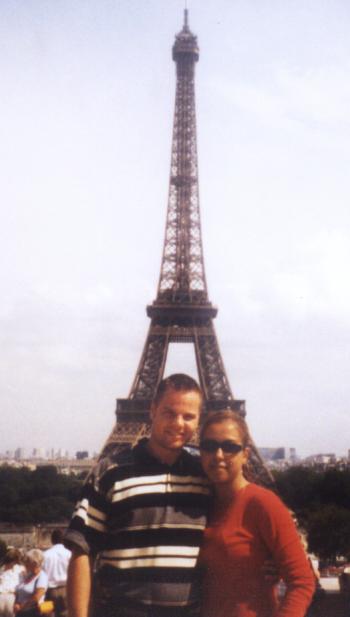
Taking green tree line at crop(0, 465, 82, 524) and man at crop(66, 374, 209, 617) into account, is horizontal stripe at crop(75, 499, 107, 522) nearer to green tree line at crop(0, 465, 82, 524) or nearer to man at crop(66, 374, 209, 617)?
man at crop(66, 374, 209, 617)

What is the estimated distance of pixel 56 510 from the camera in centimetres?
6575

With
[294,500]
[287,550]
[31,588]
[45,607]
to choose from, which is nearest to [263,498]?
[287,550]

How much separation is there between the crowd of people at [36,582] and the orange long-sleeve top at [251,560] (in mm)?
3605

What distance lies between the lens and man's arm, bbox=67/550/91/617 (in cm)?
400

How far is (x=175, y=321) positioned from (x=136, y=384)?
4482 millimetres

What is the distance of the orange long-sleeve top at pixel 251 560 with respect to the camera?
Answer: 157 inches

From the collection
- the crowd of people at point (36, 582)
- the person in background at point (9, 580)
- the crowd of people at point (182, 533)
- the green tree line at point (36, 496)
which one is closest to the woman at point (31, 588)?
the crowd of people at point (36, 582)

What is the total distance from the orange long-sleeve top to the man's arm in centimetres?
52

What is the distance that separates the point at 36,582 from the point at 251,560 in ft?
14.0

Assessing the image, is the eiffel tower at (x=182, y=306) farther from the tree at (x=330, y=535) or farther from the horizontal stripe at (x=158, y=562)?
the horizontal stripe at (x=158, y=562)

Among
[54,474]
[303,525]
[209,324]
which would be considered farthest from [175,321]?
[54,474]

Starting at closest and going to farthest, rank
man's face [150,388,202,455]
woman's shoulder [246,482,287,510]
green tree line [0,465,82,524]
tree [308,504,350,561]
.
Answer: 1. woman's shoulder [246,482,287,510]
2. man's face [150,388,202,455]
3. tree [308,504,350,561]
4. green tree line [0,465,82,524]

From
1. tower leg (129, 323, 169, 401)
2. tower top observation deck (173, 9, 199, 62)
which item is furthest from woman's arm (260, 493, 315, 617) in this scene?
tower top observation deck (173, 9, 199, 62)

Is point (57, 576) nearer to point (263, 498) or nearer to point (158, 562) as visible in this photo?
point (158, 562)
